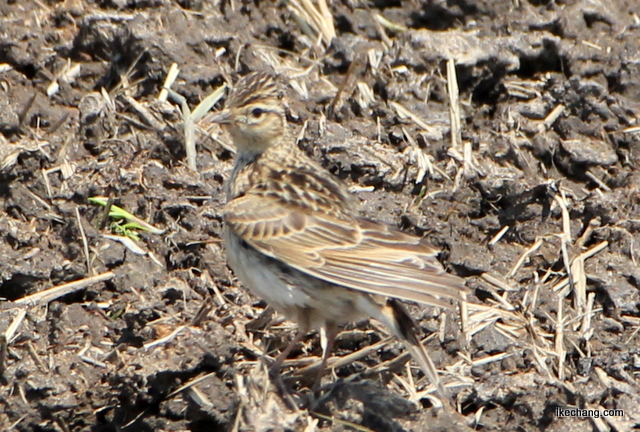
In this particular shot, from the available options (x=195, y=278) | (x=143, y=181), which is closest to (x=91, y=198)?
(x=143, y=181)

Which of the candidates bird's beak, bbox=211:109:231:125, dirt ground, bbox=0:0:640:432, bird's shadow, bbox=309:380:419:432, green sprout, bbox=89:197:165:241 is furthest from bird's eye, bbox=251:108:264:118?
bird's shadow, bbox=309:380:419:432

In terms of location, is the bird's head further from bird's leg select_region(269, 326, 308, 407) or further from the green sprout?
bird's leg select_region(269, 326, 308, 407)

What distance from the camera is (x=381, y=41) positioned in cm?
895

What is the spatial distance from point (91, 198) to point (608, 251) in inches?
140

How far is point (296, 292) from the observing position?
6160 millimetres

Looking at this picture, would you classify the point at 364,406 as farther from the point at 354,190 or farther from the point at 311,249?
the point at 354,190

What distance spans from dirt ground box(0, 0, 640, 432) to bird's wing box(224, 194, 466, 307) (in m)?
0.65

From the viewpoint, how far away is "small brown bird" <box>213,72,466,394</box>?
5.85m

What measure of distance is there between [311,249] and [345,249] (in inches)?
7.7

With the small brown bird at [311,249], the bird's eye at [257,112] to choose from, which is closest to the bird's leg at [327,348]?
the small brown bird at [311,249]

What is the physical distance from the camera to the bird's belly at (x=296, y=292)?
612 centimetres

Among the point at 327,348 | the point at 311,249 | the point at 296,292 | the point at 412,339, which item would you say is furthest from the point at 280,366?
the point at 412,339

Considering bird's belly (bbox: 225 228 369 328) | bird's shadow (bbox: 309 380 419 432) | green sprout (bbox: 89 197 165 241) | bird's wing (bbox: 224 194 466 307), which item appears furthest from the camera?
green sprout (bbox: 89 197 165 241)

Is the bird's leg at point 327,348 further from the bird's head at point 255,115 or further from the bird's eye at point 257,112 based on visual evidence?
the bird's eye at point 257,112
